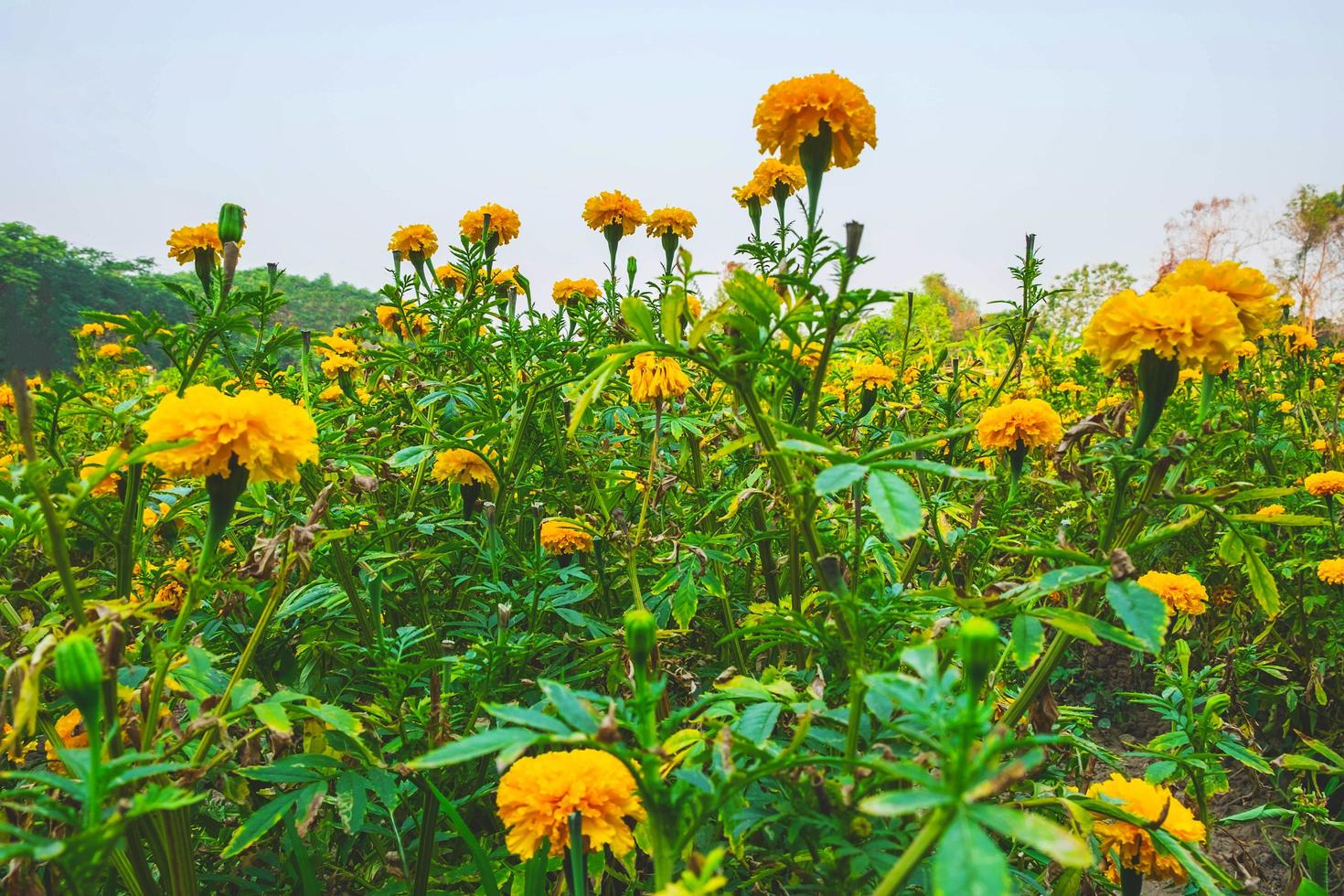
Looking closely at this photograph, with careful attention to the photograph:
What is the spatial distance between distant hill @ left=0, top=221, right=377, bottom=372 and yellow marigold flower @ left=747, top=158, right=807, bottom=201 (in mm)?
15946

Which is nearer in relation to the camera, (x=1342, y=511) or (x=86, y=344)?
(x=1342, y=511)

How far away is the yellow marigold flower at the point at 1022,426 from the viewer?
1689 mm

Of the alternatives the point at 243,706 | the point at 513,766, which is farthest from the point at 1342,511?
the point at 243,706

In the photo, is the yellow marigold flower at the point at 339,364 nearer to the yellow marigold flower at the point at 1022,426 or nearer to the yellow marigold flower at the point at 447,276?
the yellow marigold flower at the point at 447,276

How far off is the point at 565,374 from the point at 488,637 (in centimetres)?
58

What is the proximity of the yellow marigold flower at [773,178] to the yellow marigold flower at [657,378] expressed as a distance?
3.39 feet

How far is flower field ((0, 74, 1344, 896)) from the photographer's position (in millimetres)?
677

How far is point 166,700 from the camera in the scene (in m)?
1.14

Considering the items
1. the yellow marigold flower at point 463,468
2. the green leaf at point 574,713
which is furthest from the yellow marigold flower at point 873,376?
the green leaf at point 574,713

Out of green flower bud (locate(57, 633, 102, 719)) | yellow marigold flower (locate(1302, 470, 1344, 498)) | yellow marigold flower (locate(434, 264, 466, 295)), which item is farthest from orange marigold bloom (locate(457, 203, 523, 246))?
yellow marigold flower (locate(1302, 470, 1344, 498))

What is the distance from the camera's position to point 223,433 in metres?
0.88

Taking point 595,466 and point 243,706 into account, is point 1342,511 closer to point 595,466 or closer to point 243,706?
point 595,466

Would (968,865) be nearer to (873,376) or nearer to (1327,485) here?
(873,376)

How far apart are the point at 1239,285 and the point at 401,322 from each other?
214 centimetres
